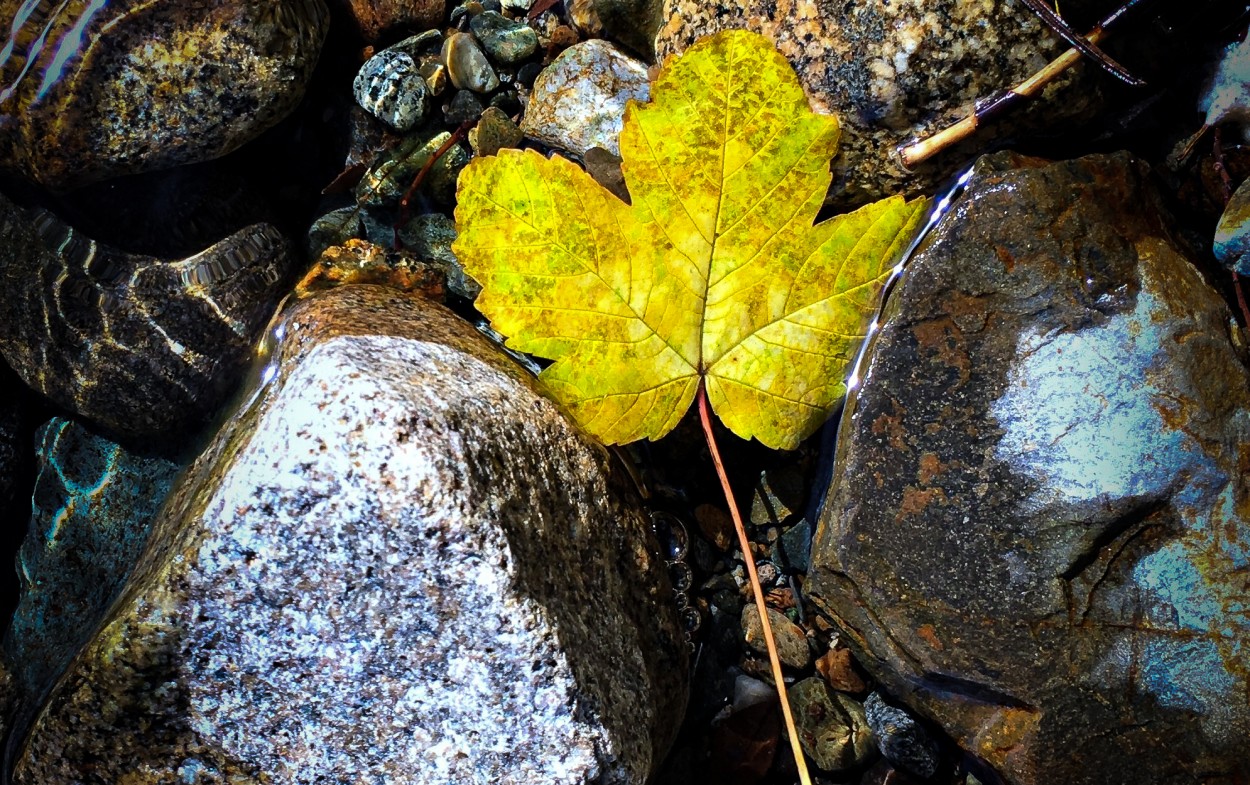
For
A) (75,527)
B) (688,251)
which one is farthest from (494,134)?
(75,527)

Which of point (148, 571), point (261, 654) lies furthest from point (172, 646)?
point (148, 571)

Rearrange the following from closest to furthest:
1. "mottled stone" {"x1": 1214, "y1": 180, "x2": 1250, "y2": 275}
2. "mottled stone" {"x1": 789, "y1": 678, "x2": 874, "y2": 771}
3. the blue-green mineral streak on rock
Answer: "mottled stone" {"x1": 1214, "y1": 180, "x2": 1250, "y2": 275}, "mottled stone" {"x1": 789, "y1": 678, "x2": 874, "y2": 771}, the blue-green mineral streak on rock

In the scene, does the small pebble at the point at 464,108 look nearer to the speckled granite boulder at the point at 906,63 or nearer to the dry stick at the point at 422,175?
the dry stick at the point at 422,175

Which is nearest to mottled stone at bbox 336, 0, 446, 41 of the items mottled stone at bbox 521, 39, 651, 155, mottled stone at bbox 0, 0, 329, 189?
mottled stone at bbox 0, 0, 329, 189

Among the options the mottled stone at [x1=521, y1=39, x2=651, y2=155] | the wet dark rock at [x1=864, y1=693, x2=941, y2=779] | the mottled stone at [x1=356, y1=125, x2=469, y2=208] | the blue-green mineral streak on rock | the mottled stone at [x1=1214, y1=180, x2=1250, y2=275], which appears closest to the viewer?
the mottled stone at [x1=1214, y1=180, x2=1250, y2=275]

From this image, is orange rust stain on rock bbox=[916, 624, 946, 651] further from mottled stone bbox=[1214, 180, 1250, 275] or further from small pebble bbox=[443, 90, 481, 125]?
small pebble bbox=[443, 90, 481, 125]

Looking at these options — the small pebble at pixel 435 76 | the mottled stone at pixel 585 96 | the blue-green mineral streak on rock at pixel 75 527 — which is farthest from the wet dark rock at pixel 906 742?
the small pebble at pixel 435 76

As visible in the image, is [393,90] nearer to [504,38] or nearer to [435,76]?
[435,76]
